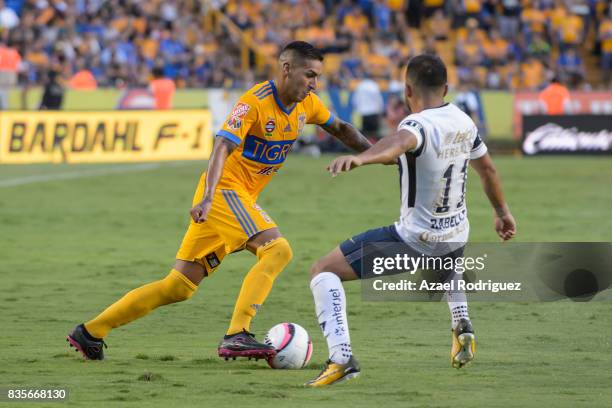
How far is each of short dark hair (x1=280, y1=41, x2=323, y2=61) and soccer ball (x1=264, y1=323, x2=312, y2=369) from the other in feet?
5.87

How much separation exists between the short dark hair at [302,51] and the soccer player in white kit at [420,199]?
103 cm

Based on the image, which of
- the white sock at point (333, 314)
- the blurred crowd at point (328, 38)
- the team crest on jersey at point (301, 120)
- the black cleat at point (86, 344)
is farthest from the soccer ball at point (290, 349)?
the blurred crowd at point (328, 38)

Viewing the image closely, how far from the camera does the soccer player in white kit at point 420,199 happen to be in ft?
24.6

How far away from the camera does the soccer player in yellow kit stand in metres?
8.52

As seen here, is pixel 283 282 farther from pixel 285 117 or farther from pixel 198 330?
pixel 285 117

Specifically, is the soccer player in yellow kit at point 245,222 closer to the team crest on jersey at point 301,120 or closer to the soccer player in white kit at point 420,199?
the team crest on jersey at point 301,120

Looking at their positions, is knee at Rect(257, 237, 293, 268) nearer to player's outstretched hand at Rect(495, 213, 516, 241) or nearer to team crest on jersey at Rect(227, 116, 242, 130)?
team crest on jersey at Rect(227, 116, 242, 130)

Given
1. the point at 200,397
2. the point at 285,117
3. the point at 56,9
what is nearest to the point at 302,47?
the point at 285,117

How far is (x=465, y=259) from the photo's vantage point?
865 centimetres

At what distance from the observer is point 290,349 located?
8383 mm

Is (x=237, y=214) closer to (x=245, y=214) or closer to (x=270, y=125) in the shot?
(x=245, y=214)

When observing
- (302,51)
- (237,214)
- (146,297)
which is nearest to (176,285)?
(146,297)

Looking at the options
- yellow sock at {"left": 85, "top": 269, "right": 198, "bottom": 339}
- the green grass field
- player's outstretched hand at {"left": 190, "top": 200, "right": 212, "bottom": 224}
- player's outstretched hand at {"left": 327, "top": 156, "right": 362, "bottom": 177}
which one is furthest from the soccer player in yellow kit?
player's outstretched hand at {"left": 327, "top": 156, "right": 362, "bottom": 177}

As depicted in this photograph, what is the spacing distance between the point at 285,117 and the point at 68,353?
7.18 ft
